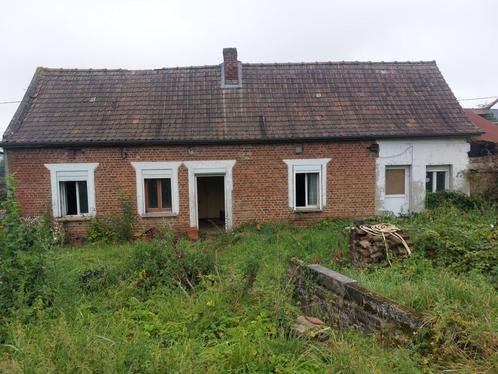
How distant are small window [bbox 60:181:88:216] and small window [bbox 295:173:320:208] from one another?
7129 millimetres

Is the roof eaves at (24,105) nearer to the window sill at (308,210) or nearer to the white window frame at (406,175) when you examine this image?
the window sill at (308,210)

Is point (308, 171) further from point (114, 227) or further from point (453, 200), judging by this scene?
point (114, 227)

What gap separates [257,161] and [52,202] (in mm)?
6742

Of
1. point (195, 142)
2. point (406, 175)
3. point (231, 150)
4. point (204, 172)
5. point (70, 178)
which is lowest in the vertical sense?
point (406, 175)

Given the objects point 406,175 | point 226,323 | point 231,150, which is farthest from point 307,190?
point 226,323

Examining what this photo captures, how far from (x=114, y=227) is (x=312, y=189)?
6.66 meters

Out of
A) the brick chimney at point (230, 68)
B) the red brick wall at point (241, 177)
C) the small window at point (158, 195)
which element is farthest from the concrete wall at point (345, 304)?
the brick chimney at point (230, 68)

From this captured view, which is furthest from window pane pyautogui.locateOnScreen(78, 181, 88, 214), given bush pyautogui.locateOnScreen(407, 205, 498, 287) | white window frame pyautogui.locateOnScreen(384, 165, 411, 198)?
white window frame pyautogui.locateOnScreen(384, 165, 411, 198)

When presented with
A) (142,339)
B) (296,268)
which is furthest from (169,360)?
(296,268)

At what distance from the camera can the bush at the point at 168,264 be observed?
227 inches

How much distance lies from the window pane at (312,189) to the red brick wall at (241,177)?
0.43 metres

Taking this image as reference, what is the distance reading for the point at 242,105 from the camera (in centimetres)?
1243

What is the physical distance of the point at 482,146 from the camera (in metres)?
15.7

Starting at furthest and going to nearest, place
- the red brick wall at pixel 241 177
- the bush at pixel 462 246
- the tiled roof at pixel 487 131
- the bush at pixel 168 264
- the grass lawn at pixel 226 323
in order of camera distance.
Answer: the tiled roof at pixel 487 131
the red brick wall at pixel 241 177
the bush at pixel 168 264
the bush at pixel 462 246
the grass lawn at pixel 226 323
